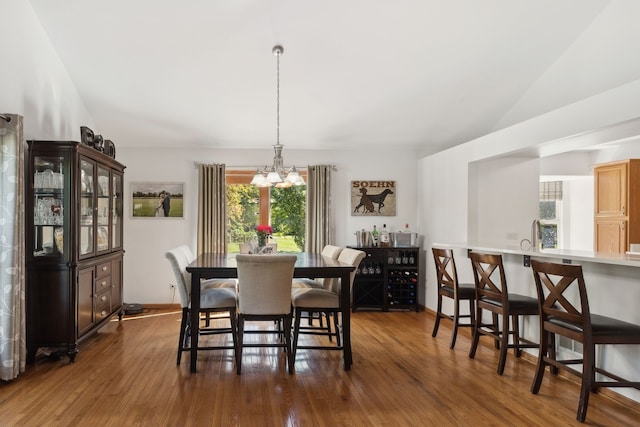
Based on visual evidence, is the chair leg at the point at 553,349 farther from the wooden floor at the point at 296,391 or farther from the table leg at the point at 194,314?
the table leg at the point at 194,314

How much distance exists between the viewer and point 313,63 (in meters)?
4.61

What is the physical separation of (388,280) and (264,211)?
2057mm

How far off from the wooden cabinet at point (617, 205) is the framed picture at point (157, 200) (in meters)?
5.89

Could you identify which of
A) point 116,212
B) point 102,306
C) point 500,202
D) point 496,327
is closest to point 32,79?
point 116,212

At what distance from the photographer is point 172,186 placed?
20.8 feet

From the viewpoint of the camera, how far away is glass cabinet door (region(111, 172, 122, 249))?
16.4 ft

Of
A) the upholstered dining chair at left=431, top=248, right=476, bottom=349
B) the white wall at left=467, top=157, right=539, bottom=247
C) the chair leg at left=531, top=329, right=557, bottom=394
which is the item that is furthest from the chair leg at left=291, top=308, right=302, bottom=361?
the white wall at left=467, top=157, right=539, bottom=247

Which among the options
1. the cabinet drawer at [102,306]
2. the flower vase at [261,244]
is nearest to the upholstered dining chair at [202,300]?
the flower vase at [261,244]

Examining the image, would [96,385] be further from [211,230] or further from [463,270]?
[463,270]

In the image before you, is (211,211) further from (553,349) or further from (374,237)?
(553,349)

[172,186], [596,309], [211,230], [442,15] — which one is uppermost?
[442,15]

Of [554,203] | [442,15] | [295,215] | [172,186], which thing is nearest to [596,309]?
[442,15]

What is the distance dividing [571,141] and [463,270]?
6.33 ft

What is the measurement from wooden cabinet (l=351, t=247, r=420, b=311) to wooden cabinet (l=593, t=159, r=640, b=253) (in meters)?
2.65
